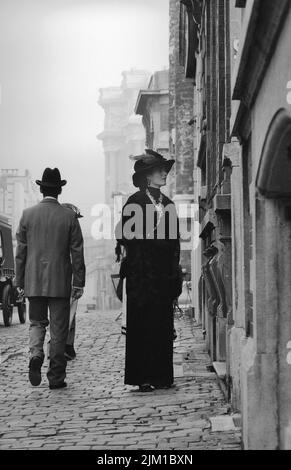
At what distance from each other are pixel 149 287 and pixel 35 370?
125cm

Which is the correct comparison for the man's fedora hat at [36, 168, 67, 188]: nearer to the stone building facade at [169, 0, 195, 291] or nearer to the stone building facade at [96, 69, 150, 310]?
the stone building facade at [169, 0, 195, 291]

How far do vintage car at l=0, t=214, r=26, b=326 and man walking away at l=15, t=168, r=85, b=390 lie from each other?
8.59m

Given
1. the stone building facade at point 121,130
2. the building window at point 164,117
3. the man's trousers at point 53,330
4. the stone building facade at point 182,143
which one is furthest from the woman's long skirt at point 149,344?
the stone building facade at point 121,130

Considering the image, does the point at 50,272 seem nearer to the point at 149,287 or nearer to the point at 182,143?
the point at 149,287

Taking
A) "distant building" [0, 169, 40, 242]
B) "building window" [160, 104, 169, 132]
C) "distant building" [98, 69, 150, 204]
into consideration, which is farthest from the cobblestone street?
"distant building" [98, 69, 150, 204]

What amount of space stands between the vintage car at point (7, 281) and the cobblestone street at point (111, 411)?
20.8 feet

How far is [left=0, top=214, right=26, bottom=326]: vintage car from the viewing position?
1680cm

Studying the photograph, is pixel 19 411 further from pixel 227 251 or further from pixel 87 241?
pixel 87 241

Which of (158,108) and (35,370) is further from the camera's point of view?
(158,108)

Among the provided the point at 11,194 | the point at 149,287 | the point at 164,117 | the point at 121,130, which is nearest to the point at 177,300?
the point at 149,287

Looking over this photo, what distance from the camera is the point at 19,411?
6812mm

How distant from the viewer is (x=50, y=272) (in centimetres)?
802

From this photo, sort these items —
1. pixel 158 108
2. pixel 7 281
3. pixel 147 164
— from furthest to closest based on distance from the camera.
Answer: pixel 158 108
pixel 7 281
pixel 147 164

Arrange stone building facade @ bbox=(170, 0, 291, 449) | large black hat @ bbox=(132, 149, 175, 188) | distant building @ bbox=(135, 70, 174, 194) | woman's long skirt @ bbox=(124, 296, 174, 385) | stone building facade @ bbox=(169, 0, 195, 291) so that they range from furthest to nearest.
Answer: distant building @ bbox=(135, 70, 174, 194) < stone building facade @ bbox=(169, 0, 195, 291) < large black hat @ bbox=(132, 149, 175, 188) < woman's long skirt @ bbox=(124, 296, 174, 385) < stone building facade @ bbox=(170, 0, 291, 449)
